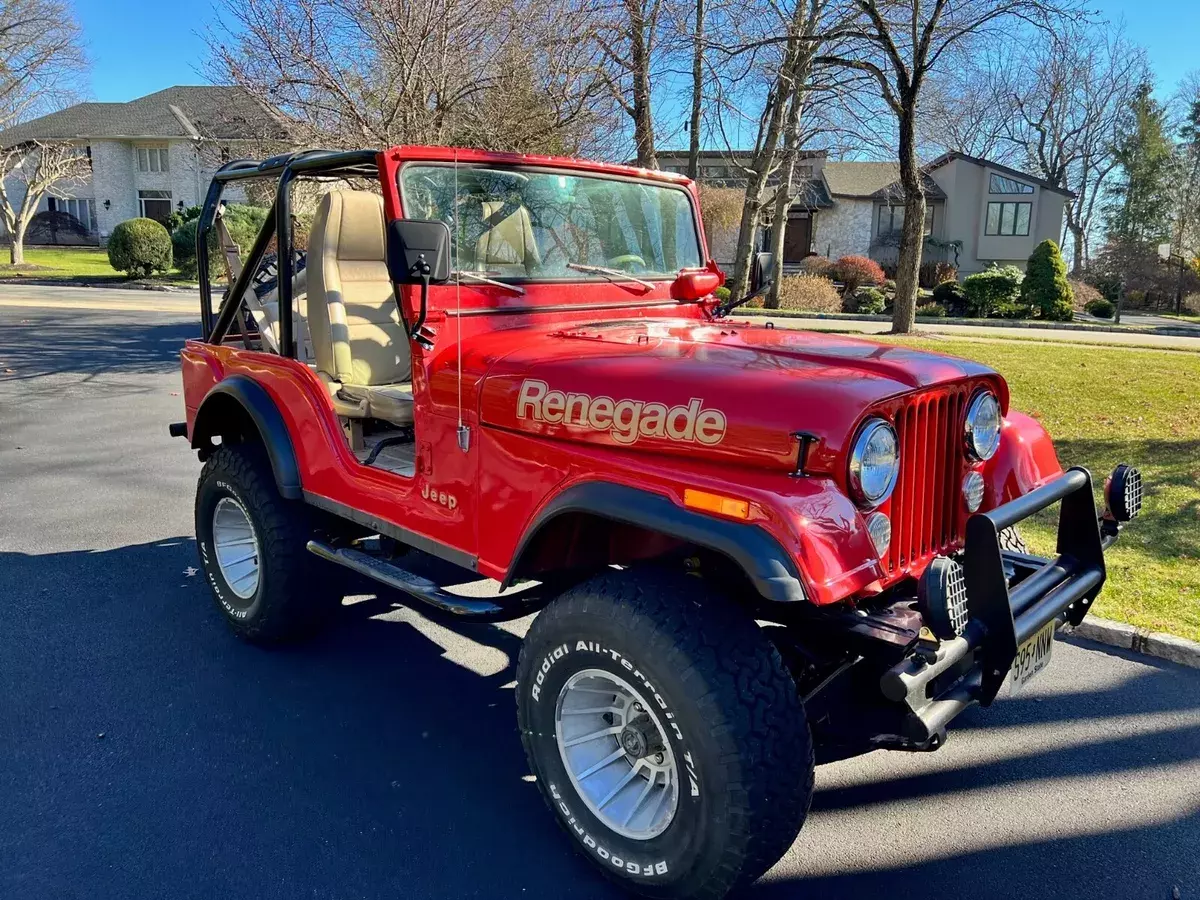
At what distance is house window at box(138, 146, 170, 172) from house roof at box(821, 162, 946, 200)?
31.9 meters

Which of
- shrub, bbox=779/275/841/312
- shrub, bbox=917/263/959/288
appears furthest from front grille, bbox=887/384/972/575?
shrub, bbox=917/263/959/288

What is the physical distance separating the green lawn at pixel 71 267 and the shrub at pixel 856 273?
72.0 ft

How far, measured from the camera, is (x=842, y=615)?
2.34m

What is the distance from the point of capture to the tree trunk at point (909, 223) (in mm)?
13789

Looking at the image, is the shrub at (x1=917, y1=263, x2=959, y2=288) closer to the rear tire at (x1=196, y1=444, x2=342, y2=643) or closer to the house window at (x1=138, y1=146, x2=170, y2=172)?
the rear tire at (x1=196, y1=444, x2=342, y2=643)

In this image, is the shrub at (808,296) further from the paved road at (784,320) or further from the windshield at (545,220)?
the windshield at (545,220)

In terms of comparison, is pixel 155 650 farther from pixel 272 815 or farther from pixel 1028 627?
pixel 1028 627

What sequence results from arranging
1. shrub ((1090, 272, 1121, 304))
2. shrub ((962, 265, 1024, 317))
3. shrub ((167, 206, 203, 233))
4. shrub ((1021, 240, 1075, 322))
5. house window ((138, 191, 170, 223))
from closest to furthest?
shrub ((1021, 240, 1075, 322)), shrub ((962, 265, 1024, 317)), shrub ((167, 206, 203, 233)), shrub ((1090, 272, 1121, 304)), house window ((138, 191, 170, 223))

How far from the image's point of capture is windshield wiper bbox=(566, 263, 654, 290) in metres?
3.61

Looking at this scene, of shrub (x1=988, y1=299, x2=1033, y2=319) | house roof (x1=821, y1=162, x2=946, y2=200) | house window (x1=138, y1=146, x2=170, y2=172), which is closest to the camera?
shrub (x1=988, y1=299, x2=1033, y2=319)

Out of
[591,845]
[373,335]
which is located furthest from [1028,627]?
[373,335]

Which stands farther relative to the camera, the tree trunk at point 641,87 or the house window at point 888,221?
the house window at point 888,221

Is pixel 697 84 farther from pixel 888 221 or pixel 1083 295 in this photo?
pixel 888 221

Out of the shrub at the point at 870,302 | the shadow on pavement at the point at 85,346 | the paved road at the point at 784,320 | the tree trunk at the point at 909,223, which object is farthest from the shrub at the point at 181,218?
the tree trunk at the point at 909,223
